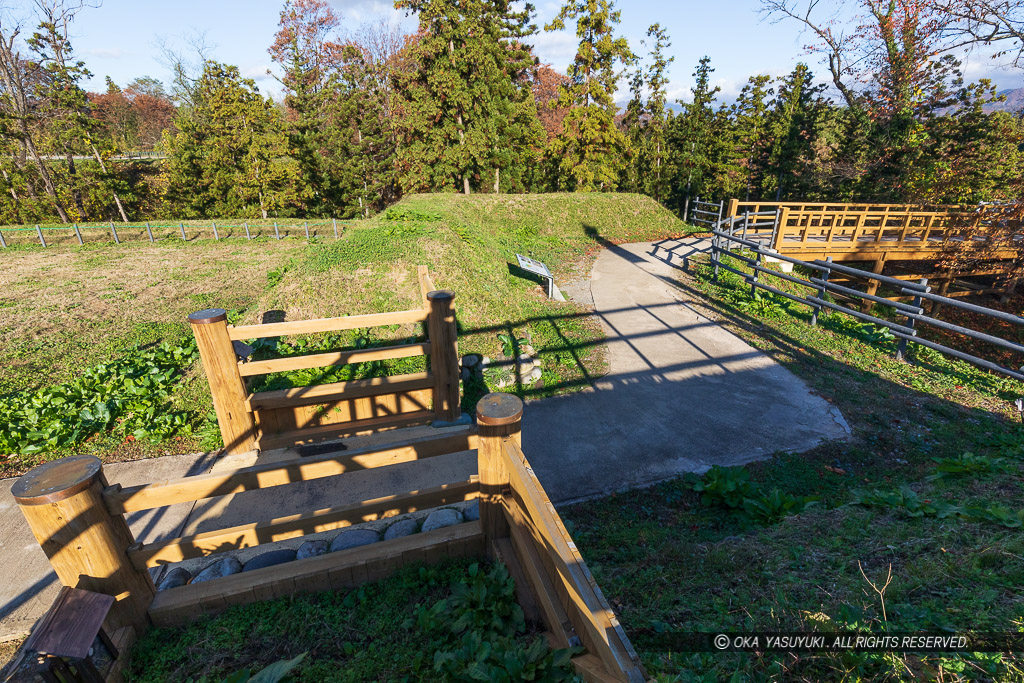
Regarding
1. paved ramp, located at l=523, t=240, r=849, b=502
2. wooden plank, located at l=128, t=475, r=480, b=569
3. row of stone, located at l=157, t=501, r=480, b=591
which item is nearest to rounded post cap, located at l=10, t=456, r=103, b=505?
wooden plank, located at l=128, t=475, r=480, b=569

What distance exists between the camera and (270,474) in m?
2.69

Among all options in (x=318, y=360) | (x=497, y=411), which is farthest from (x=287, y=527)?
(x=318, y=360)

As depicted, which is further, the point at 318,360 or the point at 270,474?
the point at 318,360

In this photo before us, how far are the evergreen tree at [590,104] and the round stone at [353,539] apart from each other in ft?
86.5

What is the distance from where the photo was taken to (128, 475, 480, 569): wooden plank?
269cm

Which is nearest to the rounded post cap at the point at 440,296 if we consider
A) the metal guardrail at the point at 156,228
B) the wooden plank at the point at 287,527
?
the wooden plank at the point at 287,527

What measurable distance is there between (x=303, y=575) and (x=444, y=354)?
2.62 metres

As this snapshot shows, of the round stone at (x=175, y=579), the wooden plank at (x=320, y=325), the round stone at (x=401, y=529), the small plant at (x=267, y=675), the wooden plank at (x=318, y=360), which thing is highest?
the wooden plank at (x=320, y=325)

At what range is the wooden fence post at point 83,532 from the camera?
2.15 m

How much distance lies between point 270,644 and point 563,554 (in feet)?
6.63

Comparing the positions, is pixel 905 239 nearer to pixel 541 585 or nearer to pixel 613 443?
pixel 613 443

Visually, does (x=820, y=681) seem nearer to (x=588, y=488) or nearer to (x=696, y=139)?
(x=588, y=488)

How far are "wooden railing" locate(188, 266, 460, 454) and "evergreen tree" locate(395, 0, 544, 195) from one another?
20.1m

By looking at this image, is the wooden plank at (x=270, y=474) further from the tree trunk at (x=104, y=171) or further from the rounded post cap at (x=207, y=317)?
the tree trunk at (x=104, y=171)
